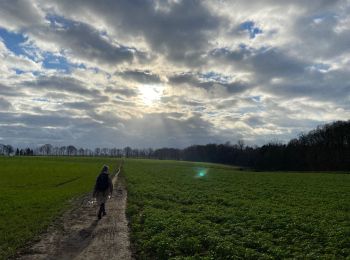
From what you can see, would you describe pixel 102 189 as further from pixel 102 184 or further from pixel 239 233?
pixel 239 233

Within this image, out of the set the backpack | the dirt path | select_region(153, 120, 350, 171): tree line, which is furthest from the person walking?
select_region(153, 120, 350, 171): tree line

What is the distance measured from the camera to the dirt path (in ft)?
40.3

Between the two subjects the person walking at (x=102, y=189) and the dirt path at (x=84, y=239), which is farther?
the person walking at (x=102, y=189)

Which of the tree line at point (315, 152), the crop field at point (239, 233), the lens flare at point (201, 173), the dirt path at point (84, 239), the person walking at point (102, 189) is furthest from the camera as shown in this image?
the tree line at point (315, 152)

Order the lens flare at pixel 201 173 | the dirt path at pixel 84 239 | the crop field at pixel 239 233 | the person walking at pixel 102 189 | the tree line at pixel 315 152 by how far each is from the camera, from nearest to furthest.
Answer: the crop field at pixel 239 233 < the dirt path at pixel 84 239 < the person walking at pixel 102 189 < the lens flare at pixel 201 173 < the tree line at pixel 315 152

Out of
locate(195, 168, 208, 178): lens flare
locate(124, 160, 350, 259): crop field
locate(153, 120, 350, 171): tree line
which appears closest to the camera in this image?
locate(124, 160, 350, 259): crop field

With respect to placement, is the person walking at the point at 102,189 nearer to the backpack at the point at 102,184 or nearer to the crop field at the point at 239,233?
the backpack at the point at 102,184

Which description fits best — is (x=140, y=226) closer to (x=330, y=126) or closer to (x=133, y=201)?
(x=133, y=201)

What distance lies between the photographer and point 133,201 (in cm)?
2659

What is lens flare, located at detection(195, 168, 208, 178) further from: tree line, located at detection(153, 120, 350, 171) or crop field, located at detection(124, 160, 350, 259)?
tree line, located at detection(153, 120, 350, 171)

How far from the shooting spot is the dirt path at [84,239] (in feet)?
40.3

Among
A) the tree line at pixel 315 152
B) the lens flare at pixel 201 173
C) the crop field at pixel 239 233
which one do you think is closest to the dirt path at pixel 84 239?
the crop field at pixel 239 233

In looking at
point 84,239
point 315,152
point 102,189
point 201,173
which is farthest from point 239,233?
point 315,152

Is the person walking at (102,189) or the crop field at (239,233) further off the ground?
Answer: the person walking at (102,189)
